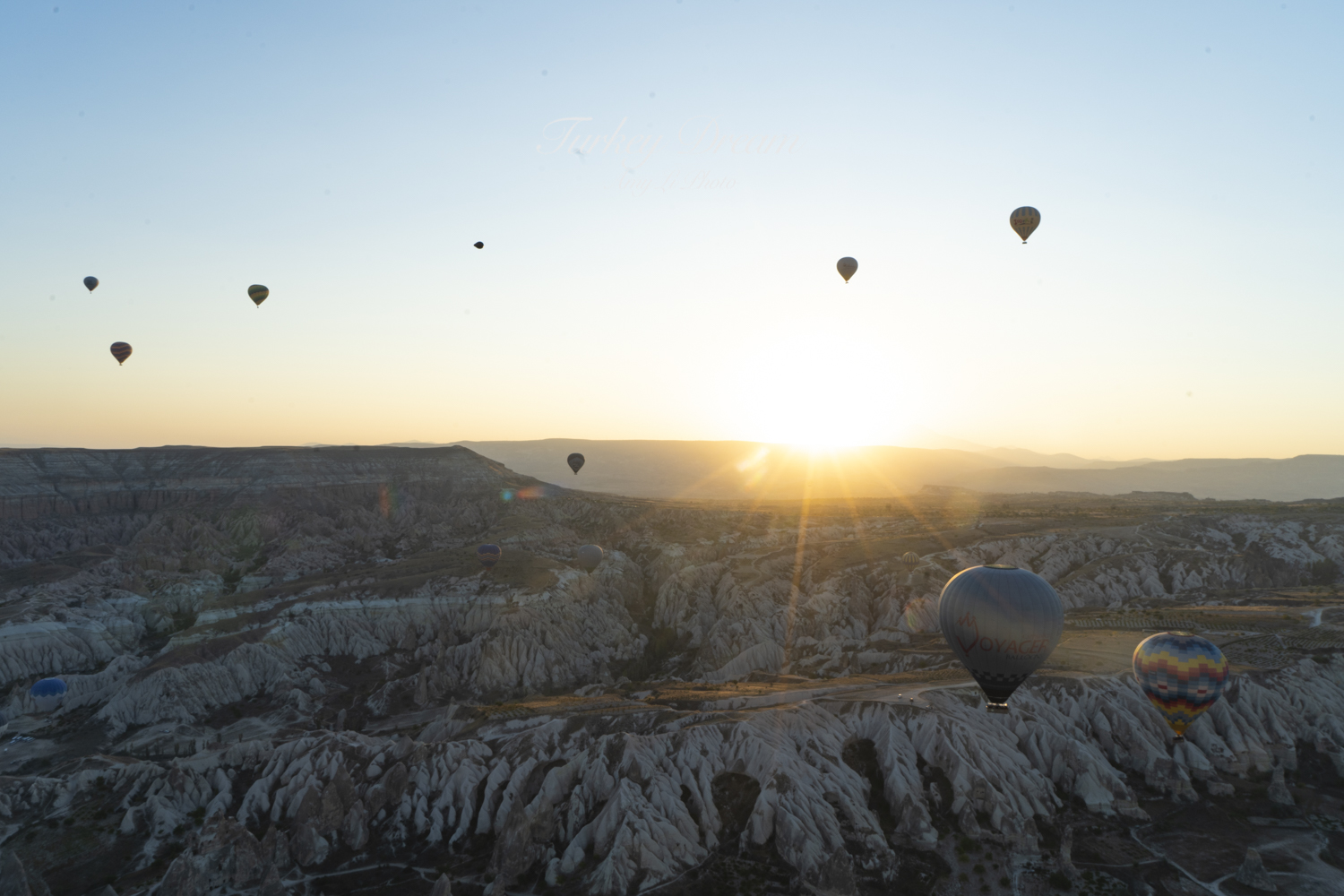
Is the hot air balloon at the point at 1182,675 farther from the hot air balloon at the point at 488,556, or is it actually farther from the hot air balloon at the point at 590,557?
the hot air balloon at the point at 488,556

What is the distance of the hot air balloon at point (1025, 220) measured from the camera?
60688 millimetres

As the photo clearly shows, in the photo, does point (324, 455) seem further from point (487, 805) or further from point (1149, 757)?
point (1149, 757)

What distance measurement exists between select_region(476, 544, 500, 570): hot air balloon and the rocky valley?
1.30 m

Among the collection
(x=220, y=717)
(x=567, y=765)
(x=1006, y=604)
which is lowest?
(x=220, y=717)

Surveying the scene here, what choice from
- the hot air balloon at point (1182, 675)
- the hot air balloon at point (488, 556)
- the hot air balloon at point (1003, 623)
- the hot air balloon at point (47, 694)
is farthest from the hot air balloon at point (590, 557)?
the hot air balloon at point (1182, 675)

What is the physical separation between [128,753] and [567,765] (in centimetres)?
3208

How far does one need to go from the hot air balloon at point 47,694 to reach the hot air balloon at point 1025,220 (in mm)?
83572

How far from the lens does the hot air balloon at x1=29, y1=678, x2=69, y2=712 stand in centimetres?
6028

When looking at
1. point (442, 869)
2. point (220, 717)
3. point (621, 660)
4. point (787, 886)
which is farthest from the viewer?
point (621, 660)

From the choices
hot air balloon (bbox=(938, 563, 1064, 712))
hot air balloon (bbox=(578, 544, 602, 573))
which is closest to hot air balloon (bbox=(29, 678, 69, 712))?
hot air balloon (bbox=(578, 544, 602, 573))

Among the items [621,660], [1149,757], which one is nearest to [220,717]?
[621,660]

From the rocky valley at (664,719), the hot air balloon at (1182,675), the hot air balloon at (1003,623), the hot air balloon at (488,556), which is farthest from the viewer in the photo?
the hot air balloon at (488,556)

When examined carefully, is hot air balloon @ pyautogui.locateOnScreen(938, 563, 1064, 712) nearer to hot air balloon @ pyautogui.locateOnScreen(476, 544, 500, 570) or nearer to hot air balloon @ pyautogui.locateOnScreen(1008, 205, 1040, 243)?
hot air balloon @ pyautogui.locateOnScreen(1008, 205, 1040, 243)

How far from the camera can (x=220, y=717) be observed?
2343 inches
